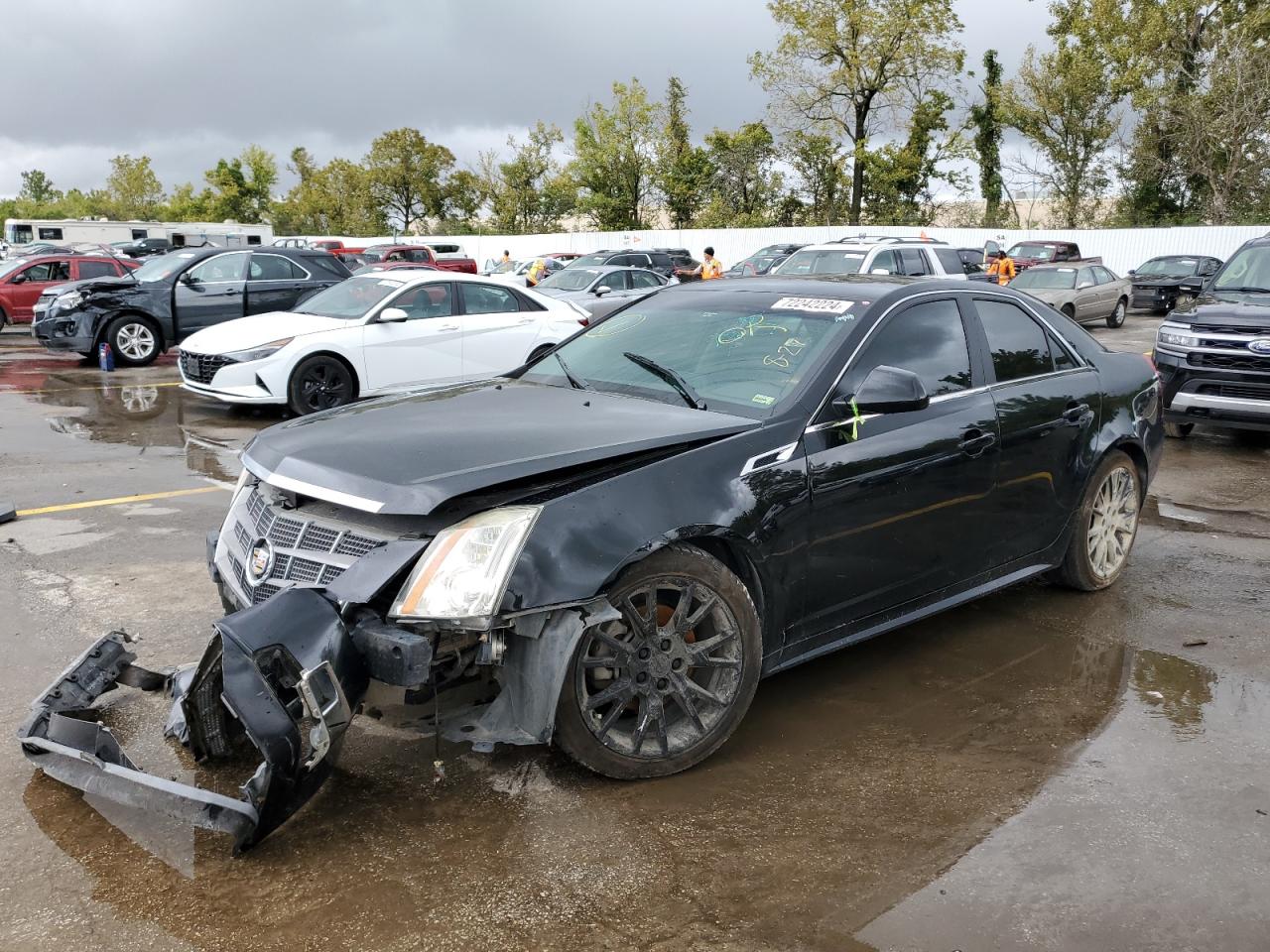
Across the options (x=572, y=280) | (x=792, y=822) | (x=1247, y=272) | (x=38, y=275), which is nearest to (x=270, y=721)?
(x=792, y=822)

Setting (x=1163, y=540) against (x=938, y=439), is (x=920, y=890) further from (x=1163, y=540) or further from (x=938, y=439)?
(x=1163, y=540)

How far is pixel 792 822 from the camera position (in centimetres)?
347

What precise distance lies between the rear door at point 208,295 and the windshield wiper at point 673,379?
12.6m

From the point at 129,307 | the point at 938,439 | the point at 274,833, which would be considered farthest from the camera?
the point at 129,307

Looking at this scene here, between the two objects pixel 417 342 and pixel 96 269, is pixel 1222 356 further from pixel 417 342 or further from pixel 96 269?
pixel 96 269

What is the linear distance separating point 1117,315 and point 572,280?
13.6 metres

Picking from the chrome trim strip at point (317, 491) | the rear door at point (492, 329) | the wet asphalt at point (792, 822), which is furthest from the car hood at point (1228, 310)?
the chrome trim strip at point (317, 491)

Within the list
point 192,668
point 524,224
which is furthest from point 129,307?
point 524,224

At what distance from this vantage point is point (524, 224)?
220ft

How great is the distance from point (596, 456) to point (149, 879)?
1.84 m

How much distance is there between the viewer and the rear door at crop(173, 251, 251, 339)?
1573cm

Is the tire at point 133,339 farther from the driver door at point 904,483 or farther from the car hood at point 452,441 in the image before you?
the driver door at point 904,483

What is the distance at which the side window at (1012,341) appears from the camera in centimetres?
507

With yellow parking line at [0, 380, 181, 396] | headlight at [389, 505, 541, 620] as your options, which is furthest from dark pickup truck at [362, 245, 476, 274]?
headlight at [389, 505, 541, 620]
